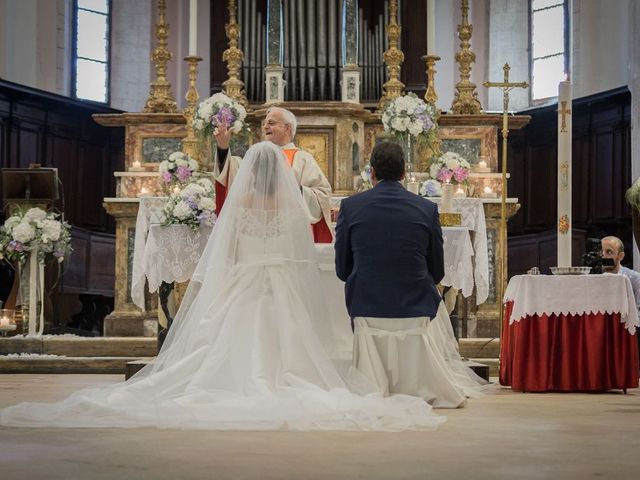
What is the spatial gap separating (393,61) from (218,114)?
223 centimetres

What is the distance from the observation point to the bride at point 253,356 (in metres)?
5.22

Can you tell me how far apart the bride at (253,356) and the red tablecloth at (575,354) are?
1.57 m

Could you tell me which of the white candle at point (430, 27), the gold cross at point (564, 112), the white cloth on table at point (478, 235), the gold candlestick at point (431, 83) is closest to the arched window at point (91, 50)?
the gold candlestick at point (431, 83)

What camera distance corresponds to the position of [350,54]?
1190 cm

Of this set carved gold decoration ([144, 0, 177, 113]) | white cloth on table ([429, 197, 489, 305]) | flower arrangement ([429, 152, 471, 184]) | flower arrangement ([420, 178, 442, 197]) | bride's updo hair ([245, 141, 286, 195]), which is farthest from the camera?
carved gold decoration ([144, 0, 177, 113])

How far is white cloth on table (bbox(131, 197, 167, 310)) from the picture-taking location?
391 inches

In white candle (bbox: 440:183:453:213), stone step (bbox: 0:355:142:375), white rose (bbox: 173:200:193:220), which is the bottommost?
stone step (bbox: 0:355:142:375)

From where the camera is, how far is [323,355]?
20.1 feet

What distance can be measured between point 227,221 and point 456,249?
2836mm

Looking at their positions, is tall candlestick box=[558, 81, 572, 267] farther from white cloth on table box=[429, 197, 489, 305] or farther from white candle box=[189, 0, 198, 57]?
white candle box=[189, 0, 198, 57]

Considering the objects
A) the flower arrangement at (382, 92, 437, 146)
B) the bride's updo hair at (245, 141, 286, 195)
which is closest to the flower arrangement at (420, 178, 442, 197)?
the flower arrangement at (382, 92, 437, 146)

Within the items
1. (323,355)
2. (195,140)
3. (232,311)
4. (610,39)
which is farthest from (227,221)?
(610,39)

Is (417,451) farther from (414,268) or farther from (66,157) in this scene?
(66,157)

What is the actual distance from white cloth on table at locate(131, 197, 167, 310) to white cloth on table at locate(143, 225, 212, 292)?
1.22ft
